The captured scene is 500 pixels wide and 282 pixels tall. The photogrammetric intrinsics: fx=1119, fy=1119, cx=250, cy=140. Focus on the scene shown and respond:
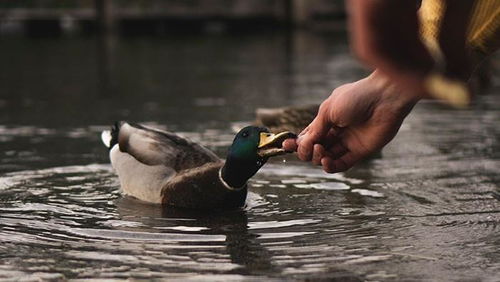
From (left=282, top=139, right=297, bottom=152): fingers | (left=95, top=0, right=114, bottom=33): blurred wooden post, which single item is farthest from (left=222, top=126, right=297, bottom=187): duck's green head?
(left=95, top=0, right=114, bottom=33): blurred wooden post

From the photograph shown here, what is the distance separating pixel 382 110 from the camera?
381cm

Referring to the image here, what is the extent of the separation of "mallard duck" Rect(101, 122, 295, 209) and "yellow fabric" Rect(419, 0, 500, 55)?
2.55 m

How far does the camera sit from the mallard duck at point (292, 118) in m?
8.00

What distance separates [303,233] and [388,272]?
95cm

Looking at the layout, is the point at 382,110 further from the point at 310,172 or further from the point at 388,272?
the point at 310,172

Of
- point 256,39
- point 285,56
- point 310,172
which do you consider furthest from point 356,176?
point 256,39

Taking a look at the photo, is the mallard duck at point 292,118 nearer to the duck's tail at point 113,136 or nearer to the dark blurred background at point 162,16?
the duck's tail at point 113,136

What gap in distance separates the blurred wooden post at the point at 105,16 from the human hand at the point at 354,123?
2776 centimetres

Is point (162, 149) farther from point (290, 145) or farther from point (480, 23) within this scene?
point (480, 23)

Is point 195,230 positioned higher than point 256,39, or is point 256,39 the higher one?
point 195,230

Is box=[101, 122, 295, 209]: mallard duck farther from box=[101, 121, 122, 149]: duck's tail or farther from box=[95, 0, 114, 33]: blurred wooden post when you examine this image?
box=[95, 0, 114, 33]: blurred wooden post

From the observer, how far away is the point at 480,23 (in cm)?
272

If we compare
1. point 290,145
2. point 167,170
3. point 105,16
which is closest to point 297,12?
point 105,16

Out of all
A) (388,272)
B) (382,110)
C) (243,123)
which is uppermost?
(382,110)
